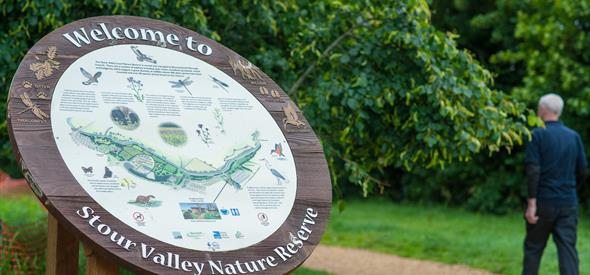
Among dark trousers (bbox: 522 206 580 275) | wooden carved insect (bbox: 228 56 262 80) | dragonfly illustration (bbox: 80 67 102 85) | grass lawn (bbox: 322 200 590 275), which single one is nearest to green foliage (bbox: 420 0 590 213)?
grass lawn (bbox: 322 200 590 275)

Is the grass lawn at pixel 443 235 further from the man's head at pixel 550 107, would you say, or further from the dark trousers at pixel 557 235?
the man's head at pixel 550 107

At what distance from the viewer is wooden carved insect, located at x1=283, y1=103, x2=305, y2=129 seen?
175 inches

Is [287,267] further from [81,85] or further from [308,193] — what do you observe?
[81,85]

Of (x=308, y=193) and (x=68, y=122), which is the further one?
(x=308, y=193)

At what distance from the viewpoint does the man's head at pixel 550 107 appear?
6.91 meters

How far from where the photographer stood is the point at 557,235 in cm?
694

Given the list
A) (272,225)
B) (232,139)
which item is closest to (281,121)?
(232,139)

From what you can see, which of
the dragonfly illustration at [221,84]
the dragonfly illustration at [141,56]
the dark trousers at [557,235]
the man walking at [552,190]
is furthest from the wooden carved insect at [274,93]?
the dark trousers at [557,235]

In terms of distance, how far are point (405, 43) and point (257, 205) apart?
2.54 metres

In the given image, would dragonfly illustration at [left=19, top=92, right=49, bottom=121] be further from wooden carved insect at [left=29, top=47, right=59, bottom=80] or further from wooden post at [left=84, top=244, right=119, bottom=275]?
wooden post at [left=84, top=244, right=119, bottom=275]

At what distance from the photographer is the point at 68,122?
3783 millimetres

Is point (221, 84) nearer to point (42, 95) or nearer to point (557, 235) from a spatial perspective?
point (42, 95)

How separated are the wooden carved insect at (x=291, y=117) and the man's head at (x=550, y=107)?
3121mm

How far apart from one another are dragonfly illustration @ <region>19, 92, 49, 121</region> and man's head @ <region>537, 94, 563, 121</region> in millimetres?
4400
